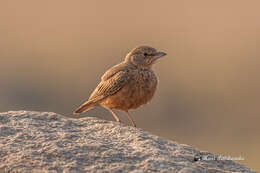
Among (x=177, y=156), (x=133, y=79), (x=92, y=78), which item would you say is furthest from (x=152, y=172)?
(x=92, y=78)

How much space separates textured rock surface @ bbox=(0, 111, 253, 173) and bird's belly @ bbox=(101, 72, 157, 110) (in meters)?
1.14

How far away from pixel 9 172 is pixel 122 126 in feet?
6.51

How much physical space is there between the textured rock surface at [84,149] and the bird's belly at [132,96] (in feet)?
3.73

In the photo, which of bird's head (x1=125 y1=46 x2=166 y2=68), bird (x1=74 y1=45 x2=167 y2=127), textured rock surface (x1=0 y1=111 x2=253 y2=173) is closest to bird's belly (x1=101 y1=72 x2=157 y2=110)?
bird (x1=74 y1=45 x2=167 y2=127)

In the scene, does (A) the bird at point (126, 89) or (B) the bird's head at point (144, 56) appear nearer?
(A) the bird at point (126, 89)

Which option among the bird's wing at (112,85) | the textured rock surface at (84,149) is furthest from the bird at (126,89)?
the textured rock surface at (84,149)

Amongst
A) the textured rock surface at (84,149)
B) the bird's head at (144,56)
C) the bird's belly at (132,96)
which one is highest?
the bird's head at (144,56)

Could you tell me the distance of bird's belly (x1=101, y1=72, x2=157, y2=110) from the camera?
905cm

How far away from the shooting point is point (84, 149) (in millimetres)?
6836

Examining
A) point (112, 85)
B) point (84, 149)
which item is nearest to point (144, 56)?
point (112, 85)

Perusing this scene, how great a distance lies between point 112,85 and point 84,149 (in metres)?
2.50

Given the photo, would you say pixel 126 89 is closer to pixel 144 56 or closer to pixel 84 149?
pixel 144 56

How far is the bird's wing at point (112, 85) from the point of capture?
30.1 feet

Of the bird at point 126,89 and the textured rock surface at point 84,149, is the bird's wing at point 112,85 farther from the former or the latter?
the textured rock surface at point 84,149
